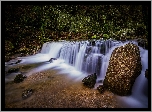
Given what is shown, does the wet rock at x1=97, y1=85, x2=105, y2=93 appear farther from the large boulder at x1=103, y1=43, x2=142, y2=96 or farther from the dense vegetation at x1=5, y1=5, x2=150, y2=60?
the dense vegetation at x1=5, y1=5, x2=150, y2=60

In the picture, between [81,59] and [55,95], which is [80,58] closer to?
[81,59]

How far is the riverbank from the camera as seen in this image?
161 inches

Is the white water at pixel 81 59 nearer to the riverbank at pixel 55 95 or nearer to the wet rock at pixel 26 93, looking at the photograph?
the riverbank at pixel 55 95

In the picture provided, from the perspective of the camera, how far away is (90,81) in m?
4.61

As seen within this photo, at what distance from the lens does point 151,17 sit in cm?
410

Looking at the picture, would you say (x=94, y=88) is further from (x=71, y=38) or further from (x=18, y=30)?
(x=18, y=30)

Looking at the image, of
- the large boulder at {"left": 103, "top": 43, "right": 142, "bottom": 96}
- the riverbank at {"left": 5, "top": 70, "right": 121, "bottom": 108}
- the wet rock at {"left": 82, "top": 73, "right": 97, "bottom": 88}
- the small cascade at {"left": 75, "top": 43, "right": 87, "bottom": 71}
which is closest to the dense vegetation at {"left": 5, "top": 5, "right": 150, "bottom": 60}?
→ the small cascade at {"left": 75, "top": 43, "right": 87, "bottom": 71}

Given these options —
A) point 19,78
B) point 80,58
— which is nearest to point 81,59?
point 80,58

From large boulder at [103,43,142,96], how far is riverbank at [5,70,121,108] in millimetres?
233

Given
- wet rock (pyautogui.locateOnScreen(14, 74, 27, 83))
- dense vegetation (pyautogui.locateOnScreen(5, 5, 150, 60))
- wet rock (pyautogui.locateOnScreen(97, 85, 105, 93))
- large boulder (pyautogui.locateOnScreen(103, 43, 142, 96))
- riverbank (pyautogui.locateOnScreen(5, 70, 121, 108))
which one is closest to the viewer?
riverbank (pyautogui.locateOnScreen(5, 70, 121, 108))

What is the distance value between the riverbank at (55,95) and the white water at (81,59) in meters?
0.32

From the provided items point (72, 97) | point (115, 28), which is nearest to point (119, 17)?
point (115, 28)

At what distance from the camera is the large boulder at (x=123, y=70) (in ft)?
14.0

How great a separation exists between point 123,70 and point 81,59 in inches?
57.6
